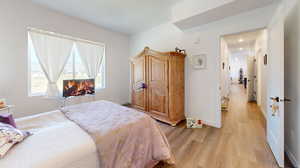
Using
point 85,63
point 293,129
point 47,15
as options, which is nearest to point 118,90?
point 85,63

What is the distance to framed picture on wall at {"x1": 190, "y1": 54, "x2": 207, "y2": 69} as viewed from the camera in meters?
2.89

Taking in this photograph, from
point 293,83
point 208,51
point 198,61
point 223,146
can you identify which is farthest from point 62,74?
point 293,83

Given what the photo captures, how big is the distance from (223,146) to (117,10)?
361 cm

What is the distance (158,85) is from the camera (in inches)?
118

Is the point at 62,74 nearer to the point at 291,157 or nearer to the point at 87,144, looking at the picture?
the point at 87,144

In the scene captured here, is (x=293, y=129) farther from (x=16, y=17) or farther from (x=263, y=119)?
(x=16, y=17)

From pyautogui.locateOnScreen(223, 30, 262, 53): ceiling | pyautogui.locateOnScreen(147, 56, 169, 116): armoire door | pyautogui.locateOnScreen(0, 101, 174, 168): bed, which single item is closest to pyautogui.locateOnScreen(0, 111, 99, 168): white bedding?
pyautogui.locateOnScreen(0, 101, 174, 168): bed

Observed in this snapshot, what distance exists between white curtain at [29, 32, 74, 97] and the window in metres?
0.12

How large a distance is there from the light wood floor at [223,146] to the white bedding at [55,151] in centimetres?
101

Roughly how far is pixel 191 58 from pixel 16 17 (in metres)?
3.89

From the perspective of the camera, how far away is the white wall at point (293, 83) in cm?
152

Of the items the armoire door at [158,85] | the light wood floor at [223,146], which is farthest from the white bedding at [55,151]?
the armoire door at [158,85]

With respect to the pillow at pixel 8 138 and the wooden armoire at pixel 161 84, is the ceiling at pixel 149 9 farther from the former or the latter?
the pillow at pixel 8 138

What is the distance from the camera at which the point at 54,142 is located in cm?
107
